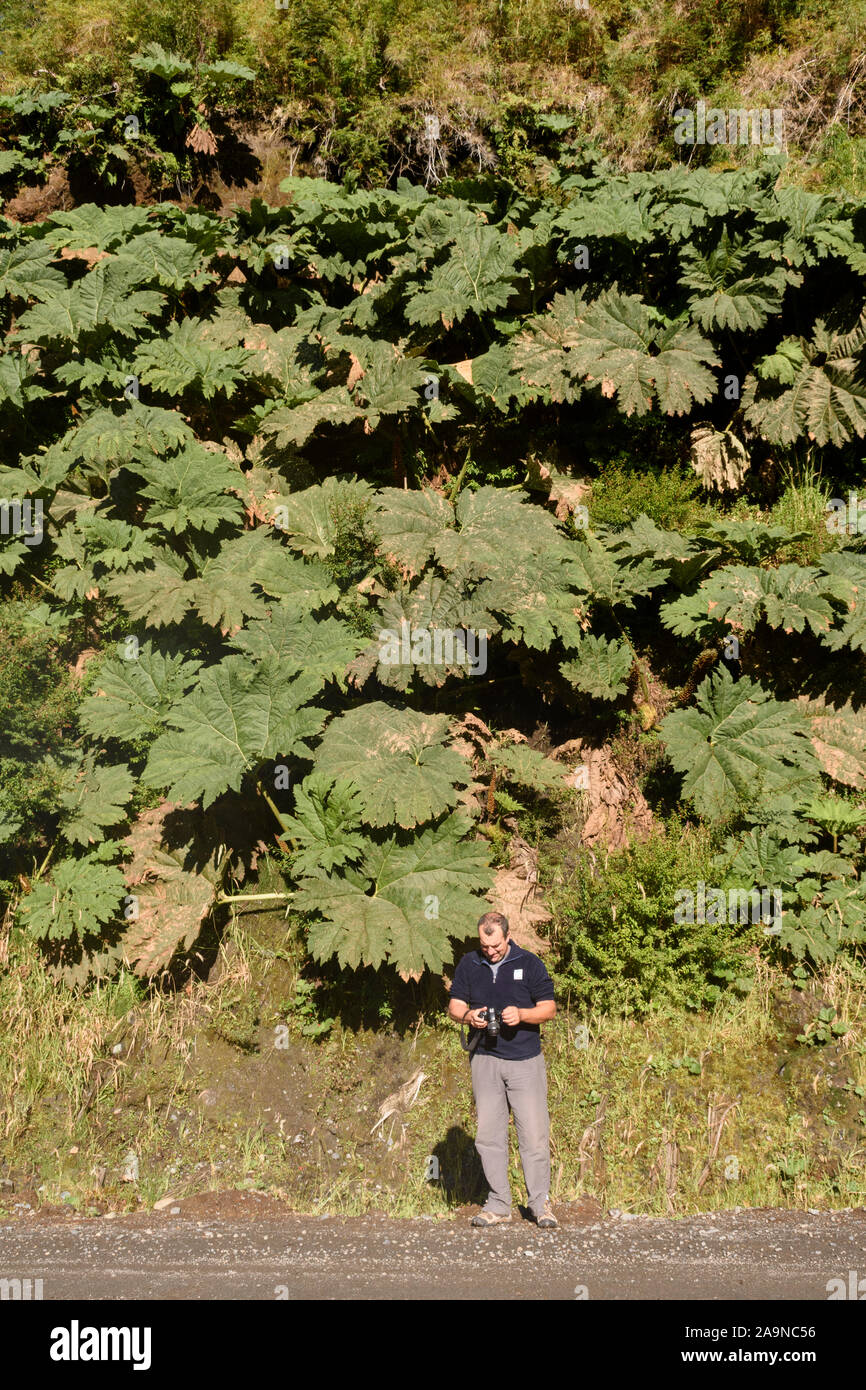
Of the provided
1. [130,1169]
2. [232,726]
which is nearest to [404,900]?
[232,726]

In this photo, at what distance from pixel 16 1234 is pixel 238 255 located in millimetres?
6982

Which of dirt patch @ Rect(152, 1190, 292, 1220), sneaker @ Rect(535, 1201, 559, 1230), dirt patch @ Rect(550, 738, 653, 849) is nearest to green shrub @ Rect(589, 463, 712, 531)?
dirt patch @ Rect(550, 738, 653, 849)

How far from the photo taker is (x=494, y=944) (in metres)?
5.08

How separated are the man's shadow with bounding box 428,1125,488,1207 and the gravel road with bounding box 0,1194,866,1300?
0.31 meters

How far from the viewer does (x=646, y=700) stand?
284 inches

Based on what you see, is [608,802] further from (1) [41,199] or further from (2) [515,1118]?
(1) [41,199]

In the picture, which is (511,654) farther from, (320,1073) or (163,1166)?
(163,1166)

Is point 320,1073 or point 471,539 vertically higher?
point 471,539

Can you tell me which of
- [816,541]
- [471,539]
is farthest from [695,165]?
[471,539]

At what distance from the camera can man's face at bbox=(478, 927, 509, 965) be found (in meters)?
5.07

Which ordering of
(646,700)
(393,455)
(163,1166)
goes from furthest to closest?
(393,455) < (646,700) < (163,1166)

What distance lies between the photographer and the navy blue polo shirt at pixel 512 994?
5059 millimetres

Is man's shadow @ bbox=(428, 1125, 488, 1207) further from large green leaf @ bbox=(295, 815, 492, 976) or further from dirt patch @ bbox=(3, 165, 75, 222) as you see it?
dirt patch @ bbox=(3, 165, 75, 222)

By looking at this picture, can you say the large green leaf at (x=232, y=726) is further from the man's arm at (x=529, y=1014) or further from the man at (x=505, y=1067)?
the man's arm at (x=529, y=1014)
